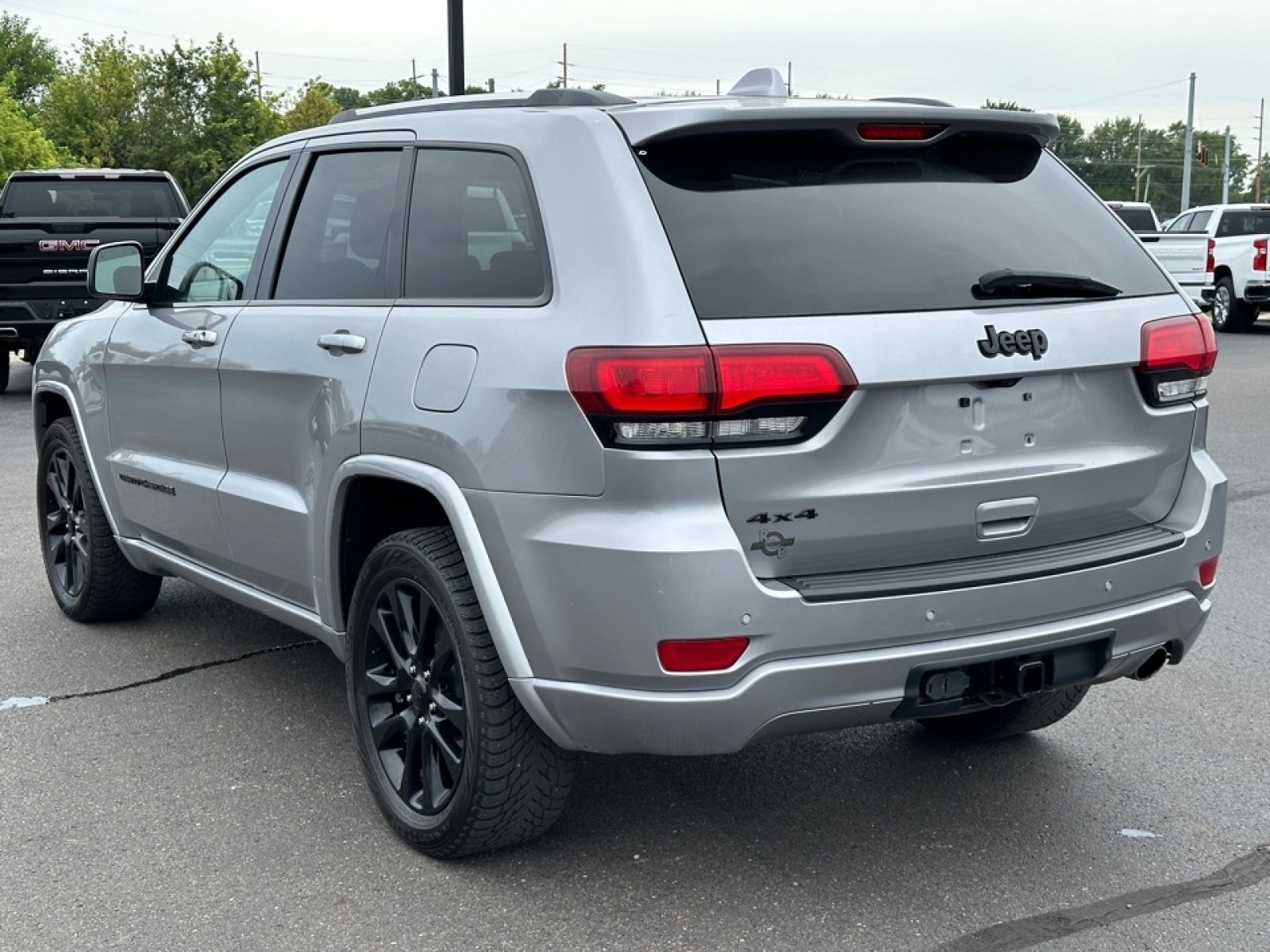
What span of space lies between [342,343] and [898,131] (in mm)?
1487

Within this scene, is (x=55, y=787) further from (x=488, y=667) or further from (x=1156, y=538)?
(x=1156, y=538)

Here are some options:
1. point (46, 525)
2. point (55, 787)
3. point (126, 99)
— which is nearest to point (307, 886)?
point (55, 787)

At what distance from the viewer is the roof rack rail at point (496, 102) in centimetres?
358

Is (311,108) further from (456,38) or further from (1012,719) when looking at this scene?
(1012,719)

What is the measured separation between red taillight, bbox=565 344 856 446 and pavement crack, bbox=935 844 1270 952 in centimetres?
118

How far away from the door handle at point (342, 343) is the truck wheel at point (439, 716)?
0.51 metres

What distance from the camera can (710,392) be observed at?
9.94 ft

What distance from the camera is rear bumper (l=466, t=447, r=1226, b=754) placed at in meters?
3.04

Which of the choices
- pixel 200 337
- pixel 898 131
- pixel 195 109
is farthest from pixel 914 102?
pixel 195 109

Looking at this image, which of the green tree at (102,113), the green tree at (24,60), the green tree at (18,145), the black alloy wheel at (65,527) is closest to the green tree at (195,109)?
the green tree at (102,113)

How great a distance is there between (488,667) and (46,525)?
11.3ft

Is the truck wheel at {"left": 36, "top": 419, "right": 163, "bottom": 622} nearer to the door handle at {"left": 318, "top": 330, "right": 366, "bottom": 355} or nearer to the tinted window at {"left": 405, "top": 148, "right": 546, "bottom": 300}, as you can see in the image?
the door handle at {"left": 318, "top": 330, "right": 366, "bottom": 355}

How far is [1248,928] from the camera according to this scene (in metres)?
3.34

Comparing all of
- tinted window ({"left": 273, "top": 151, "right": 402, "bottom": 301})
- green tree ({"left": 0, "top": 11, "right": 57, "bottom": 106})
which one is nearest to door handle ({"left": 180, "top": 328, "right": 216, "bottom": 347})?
tinted window ({"left": 273, "top": 151, "right": 402, "bottom": 301})
